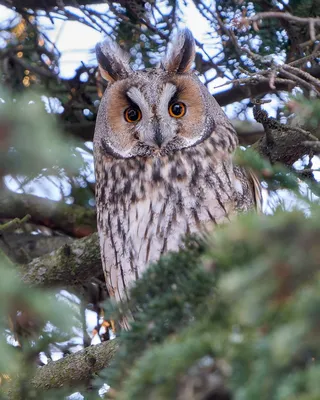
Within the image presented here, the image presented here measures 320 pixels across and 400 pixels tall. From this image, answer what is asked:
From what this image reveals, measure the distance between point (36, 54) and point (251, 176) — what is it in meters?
1.31

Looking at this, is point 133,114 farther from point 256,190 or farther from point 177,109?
point 256,190

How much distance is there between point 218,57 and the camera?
3.34 metres

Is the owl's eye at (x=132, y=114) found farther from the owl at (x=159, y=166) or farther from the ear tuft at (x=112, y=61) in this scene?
the ear tuft at (x=112, y=61)

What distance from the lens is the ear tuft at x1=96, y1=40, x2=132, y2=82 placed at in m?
3.01

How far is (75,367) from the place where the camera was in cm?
264

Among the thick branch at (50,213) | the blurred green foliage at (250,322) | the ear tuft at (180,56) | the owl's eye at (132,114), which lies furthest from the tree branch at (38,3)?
the blurred green foliage at (250,322)

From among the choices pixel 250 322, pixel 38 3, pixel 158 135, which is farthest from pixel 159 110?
pixel 250 322

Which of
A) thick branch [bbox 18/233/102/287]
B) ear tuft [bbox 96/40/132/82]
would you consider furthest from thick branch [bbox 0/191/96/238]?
ear tuft [bbox 96/40/132/82]

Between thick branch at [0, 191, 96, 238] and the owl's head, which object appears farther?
thick branch at [0, 191, 96, 238]

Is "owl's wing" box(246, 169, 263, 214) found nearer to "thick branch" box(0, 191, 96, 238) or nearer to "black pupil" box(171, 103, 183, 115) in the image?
"black pupil" box(171, 103, 183, 115)

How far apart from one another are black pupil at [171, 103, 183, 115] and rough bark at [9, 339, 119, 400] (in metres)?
0.94

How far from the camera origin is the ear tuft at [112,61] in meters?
3.01

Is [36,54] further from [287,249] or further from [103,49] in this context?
[287,249]

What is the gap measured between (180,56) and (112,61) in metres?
0.30
